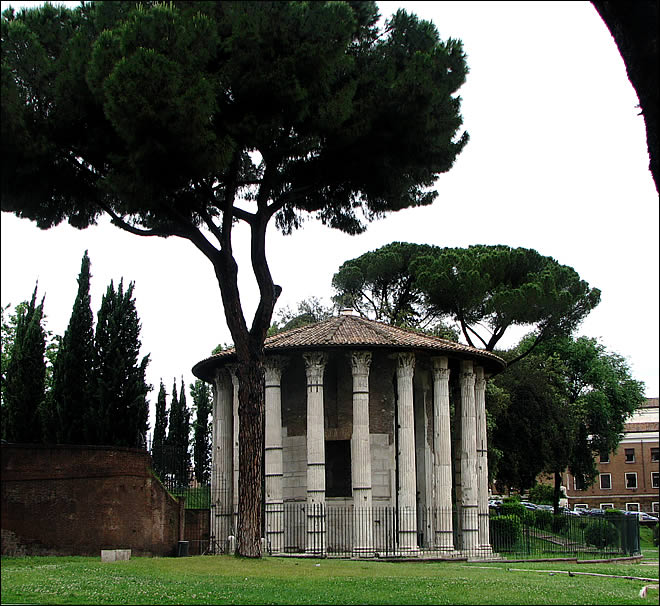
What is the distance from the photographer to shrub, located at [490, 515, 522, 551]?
25.4 meters

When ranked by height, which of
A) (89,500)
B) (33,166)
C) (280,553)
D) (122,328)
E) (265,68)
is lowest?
(280,553)

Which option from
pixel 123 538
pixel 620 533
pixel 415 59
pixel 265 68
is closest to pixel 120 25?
pixel 265 68

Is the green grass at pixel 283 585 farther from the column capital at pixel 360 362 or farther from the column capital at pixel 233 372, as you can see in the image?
the column capital at pixel 233 372

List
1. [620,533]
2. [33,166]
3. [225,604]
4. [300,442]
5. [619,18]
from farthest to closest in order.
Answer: [620,533], [300,442], [33,166], [225,604], [619,18]

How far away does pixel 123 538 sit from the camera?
762 inches

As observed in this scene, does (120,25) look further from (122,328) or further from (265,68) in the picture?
(122,328)

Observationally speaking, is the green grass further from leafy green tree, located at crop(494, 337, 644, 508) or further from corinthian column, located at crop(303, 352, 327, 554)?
leafy green tree, located at crop(494, 337, 644, 508)

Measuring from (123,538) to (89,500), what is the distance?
1.23 m

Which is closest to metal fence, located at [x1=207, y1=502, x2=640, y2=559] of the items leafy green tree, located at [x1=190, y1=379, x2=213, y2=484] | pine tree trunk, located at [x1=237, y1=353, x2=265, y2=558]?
pine tree trunk, located at [x1=237, y1=353, x2=265, y2=558]

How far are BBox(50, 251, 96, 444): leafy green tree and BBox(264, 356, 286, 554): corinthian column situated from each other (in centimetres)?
478

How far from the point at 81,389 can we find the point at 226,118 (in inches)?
412

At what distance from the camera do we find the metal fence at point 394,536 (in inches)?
834

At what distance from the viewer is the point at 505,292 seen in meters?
30.8

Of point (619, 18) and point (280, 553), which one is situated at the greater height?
point (619, 18)
